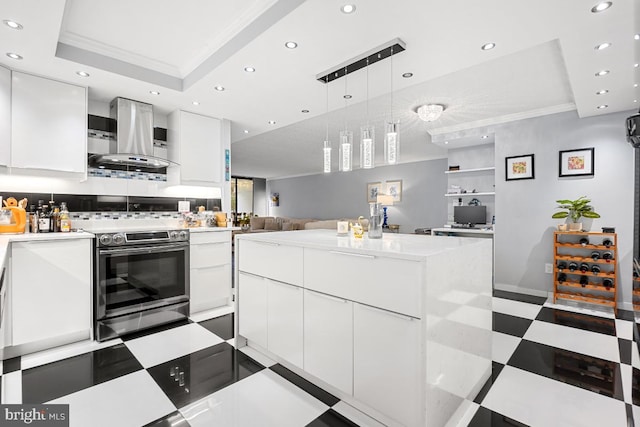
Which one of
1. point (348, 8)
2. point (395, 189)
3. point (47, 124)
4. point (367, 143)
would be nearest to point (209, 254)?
point (47, 124)

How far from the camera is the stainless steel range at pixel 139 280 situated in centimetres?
249

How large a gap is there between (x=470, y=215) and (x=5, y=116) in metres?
5.64

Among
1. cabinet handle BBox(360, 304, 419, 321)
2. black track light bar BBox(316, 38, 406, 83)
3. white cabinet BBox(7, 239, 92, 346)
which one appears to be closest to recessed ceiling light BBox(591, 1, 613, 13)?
black track light bar BBox(316, 38, 406, 83)

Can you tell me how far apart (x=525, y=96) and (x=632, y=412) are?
2.99 meters

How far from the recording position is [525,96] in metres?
3.33

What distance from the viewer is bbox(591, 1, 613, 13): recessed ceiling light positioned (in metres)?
1.67

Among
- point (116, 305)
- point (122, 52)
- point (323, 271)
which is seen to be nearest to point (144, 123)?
point (122, 52)

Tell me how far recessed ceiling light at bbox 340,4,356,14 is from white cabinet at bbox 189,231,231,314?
2404 millimetres

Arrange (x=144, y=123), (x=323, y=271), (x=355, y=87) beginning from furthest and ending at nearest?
1. (x=144, y=123)
2. (x=355, y=87)
3. (x=323, y=271)

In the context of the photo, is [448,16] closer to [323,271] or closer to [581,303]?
[323,271]

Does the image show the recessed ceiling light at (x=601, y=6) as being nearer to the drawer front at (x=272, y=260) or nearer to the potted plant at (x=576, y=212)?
the drawer front at (x=272, y=260)

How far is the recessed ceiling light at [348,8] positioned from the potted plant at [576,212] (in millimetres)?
3313

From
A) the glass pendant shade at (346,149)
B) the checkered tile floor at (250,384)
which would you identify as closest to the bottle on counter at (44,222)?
the checkered tile floor at (250,384)

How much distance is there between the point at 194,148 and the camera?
3539 mm
